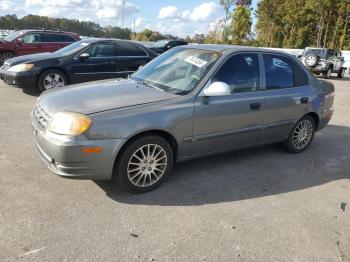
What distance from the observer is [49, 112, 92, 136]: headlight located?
345 centimetres

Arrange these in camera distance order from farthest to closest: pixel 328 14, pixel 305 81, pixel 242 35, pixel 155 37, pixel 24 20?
1. pixel 24 20
2. pixel 155 37
3. pixel 328 14
4. pixel 242 35
5. pixel 305 81

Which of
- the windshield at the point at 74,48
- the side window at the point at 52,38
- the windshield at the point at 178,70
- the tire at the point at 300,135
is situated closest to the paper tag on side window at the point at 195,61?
the windshield at the point at 178,70

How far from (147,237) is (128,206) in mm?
585

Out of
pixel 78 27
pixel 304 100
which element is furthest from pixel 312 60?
pixel 78 27

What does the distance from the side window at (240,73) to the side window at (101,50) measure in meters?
5.48

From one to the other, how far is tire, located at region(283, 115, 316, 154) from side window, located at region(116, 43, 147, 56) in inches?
222

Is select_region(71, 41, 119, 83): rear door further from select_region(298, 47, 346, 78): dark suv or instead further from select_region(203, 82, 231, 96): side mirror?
select_region(298, 47, 346, 78): dark suv

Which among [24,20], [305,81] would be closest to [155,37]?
[24,20]

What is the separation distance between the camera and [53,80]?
29.5 ft

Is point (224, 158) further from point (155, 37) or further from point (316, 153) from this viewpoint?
point (155, 37)

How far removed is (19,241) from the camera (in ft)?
9.74

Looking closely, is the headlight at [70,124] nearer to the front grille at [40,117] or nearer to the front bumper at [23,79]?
the front grille at [40,117]

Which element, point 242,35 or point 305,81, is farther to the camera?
point 242,35

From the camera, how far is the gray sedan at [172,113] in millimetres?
3533
